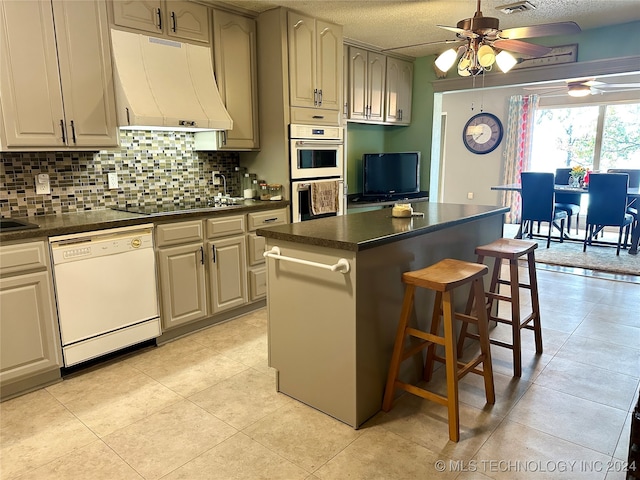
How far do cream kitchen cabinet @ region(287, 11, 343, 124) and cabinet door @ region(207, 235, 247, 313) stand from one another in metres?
1.26

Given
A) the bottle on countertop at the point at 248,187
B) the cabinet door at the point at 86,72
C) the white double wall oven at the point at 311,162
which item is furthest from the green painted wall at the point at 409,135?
→ the cabinet door at the point at 86,72

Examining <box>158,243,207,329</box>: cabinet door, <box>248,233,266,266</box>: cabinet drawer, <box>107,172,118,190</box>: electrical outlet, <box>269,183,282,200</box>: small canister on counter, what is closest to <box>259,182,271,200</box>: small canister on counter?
<box>269,183,282,200</box>: small canister on counter

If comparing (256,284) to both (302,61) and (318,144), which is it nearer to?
(318,144)

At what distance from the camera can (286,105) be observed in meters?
3.82

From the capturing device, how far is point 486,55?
2734 millimetres

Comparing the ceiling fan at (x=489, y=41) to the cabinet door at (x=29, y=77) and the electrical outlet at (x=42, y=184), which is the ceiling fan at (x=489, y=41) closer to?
the cabinet door at (x=29, y=77)

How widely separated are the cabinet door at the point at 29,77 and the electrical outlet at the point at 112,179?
0.54 m

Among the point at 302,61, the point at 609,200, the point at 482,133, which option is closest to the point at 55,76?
the point at 302,61

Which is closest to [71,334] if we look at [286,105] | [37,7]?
[37,7]

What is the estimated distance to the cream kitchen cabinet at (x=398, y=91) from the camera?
5.41 m

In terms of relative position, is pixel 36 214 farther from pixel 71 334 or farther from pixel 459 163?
pixel 459 163

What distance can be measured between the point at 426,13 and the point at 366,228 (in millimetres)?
2612

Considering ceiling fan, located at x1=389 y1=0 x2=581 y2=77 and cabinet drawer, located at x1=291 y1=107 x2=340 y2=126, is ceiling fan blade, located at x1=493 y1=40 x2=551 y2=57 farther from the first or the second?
cabinet drawer, located at x1=291 y1=107 x2=340 y2=126

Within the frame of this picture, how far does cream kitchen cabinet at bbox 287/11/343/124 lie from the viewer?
3.84 m
